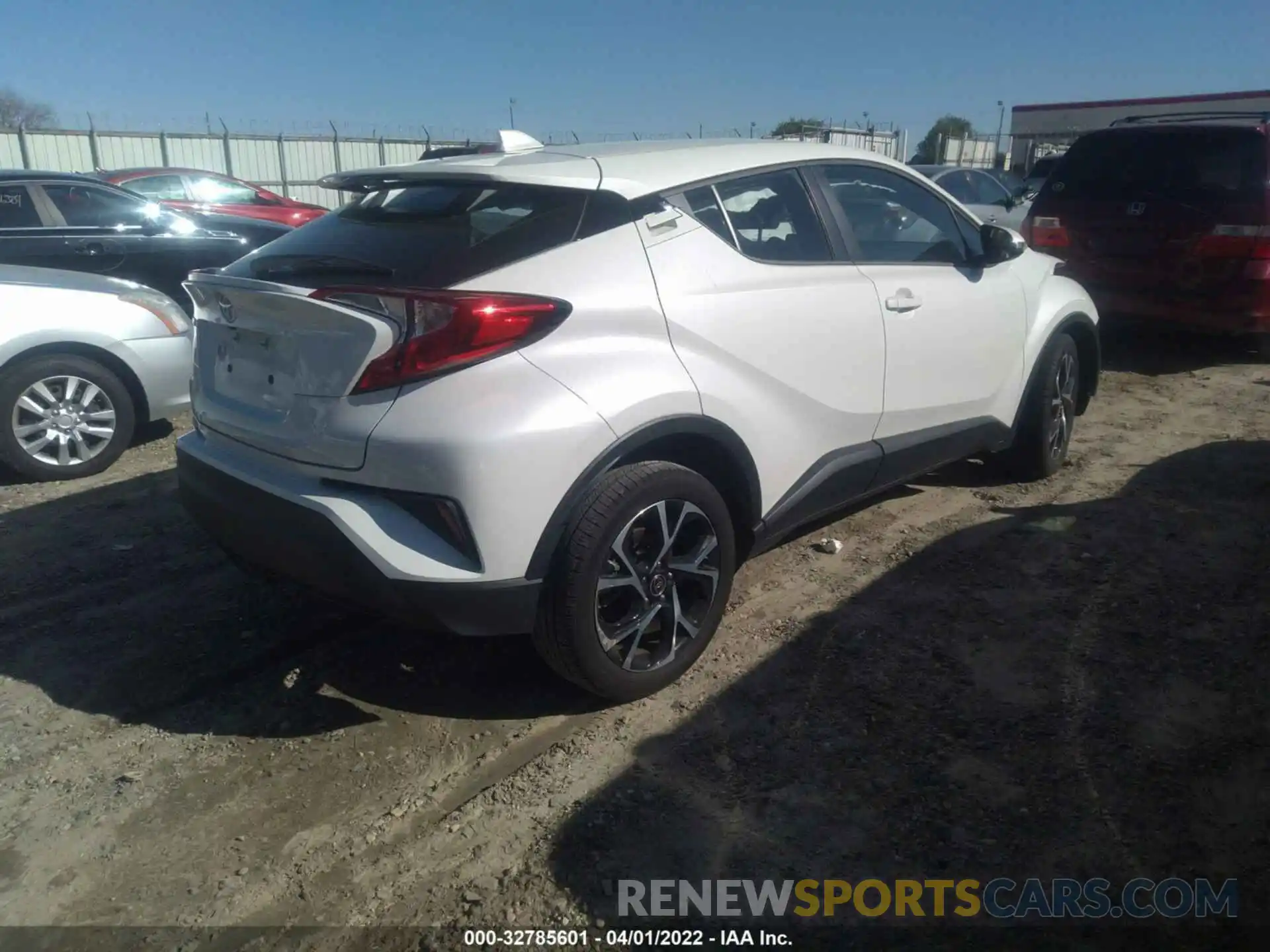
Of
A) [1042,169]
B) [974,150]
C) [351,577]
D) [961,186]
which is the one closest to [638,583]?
[351,577]

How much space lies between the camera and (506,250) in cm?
290

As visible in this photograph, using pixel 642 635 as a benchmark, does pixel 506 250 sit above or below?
above

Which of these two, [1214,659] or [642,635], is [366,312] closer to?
[642,635]

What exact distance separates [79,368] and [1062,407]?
5.32 metres

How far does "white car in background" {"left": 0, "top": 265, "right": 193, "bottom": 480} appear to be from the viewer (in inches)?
210

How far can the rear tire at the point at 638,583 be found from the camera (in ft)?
Answer: 9.57

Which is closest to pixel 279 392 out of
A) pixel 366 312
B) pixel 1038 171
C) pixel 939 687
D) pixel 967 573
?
pixel 366 312

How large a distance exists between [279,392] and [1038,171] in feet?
55.1

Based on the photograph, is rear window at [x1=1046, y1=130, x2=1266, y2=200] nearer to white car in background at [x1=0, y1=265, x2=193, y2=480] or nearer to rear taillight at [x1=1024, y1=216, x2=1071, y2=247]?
rear taillight at [x1=1024, y1=216, x2=1071, y2=247]

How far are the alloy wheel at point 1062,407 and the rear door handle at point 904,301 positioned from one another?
4.68ft

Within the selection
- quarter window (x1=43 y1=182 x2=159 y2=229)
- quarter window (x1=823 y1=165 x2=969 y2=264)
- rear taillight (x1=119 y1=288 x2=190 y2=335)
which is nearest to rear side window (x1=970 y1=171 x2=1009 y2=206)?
quarter window (x1=823 y1=165 x2=969 y2=264)

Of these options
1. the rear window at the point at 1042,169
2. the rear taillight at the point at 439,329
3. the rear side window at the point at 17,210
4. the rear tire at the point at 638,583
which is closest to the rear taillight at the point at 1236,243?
the rear tire at the point at 638,583

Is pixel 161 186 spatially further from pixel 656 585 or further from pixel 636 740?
pixel 636 740

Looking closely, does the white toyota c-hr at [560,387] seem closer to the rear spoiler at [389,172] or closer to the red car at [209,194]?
the rear spoiler at [389,172]
